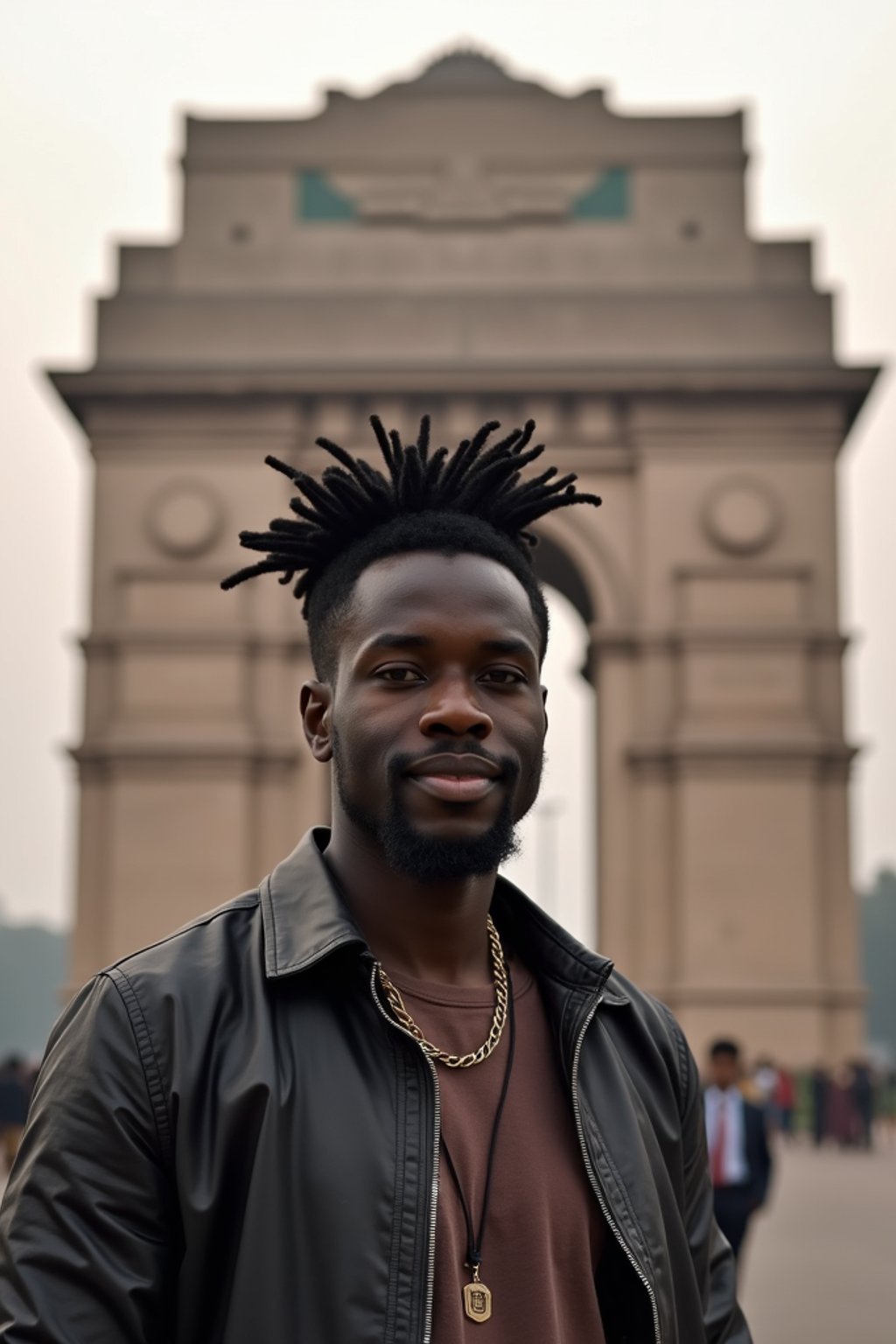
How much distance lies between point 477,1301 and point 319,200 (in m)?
26.4

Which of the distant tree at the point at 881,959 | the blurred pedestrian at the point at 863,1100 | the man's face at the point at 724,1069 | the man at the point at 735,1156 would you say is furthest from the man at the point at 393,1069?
the distant tree at the point at 881,959

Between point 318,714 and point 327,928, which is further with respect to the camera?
point 318,714

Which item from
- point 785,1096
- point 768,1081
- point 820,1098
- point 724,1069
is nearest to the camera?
point 724,1069

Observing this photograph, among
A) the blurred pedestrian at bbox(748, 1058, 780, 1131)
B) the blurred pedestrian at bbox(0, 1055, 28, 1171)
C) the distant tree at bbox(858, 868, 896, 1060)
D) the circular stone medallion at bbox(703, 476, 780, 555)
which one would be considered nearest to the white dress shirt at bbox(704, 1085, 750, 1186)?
the blurred pedestrian at bbox(0, 1055, 28, 1171)

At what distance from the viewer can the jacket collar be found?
8.20 feet

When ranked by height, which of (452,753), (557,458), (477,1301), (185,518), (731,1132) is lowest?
(731,1132)

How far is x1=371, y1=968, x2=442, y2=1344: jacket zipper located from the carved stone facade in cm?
2224

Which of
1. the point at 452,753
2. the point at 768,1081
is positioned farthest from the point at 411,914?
the point at 768,1081

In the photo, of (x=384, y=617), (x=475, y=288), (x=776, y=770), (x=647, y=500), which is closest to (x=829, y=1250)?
(x=384, y=617)

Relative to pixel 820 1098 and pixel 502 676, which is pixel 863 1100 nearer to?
pixel 820 1098

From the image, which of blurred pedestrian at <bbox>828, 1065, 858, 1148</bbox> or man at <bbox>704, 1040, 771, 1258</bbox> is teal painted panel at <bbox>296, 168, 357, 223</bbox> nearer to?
blurred pedestrian at <bbox>828, 1065, 858, 1148</bbox>

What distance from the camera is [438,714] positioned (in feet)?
8.36

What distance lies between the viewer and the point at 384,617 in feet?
8.65

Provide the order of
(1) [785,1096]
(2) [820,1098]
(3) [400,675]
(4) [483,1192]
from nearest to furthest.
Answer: (4) [483,1192] < (3) [400,675] < (2) [820,1098] < (1) [785,1096]
